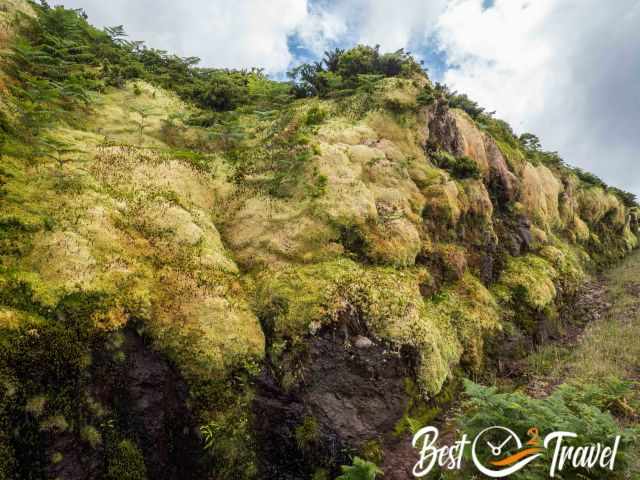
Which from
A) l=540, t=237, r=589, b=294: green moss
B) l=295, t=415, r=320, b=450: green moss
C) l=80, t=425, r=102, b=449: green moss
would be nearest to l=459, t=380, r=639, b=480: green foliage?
l=295, t=415, r=320, b=450: green moss

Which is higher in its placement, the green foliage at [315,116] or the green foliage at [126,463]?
the green foliage at [315,116]

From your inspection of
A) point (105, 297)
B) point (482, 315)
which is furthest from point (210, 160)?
point (482, 315)

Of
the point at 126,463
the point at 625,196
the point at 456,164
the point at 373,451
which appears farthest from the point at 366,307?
the point at 625,196

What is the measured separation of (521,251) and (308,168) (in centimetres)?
1427

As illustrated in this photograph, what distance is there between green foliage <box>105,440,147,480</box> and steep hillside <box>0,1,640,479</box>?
0.03 m

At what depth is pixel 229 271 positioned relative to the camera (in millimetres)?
10062

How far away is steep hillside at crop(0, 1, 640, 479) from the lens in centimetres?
660

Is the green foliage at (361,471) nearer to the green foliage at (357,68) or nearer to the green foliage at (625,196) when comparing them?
the green foliage at (357,68)

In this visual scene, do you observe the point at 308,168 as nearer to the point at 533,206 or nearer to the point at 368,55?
the point at 368,55

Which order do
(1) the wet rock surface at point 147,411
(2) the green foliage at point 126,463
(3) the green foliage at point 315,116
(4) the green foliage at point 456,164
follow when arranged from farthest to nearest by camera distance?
(4) the green foliage at point 456,164
(3) the green foliage at point 315,116
(1) the wet rock surface at point 147,411
(2) the green foliage at point 126,463

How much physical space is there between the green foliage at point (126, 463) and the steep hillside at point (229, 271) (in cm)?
3

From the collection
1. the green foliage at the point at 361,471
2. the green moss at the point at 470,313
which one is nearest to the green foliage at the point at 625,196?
the green moss at the point at 470,313

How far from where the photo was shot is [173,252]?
939 cm

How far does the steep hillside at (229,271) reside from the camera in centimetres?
660
